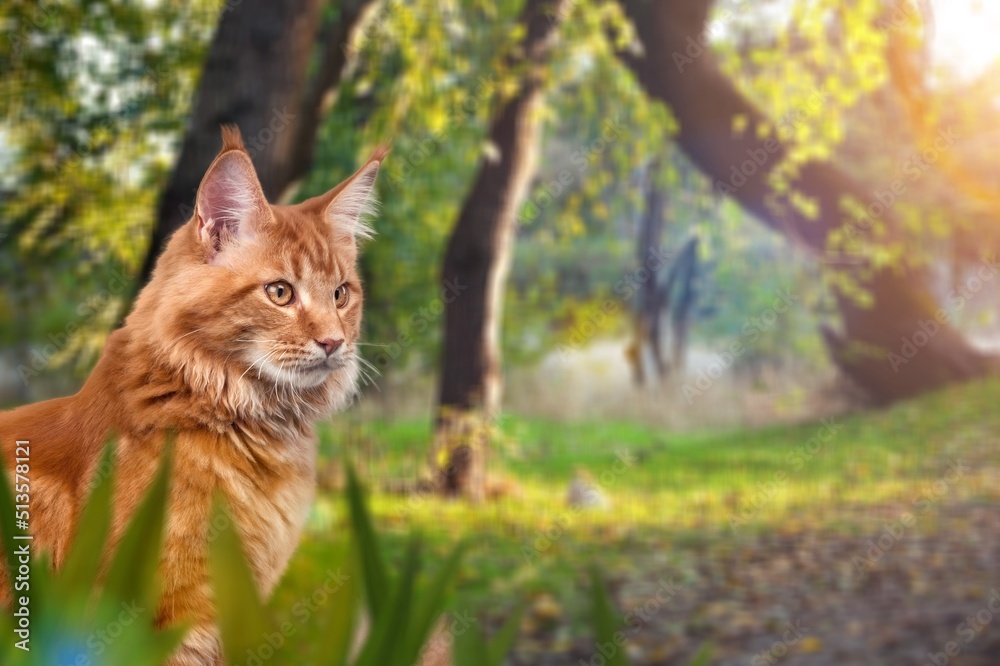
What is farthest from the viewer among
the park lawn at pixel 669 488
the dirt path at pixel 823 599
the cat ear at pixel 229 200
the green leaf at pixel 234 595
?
the park lawn at pixel 669 488

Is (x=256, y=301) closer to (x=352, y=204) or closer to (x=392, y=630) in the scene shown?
(x=352, y=204)

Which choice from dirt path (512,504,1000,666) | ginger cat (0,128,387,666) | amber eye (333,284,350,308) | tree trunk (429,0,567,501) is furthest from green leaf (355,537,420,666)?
tree trunk (429,0,567,501)

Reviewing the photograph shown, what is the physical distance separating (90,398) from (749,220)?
294 cm

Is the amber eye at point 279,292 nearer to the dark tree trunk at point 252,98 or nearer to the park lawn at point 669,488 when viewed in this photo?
the dark tree trunk at point 252,98

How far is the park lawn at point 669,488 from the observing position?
298cm

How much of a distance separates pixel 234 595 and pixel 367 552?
0.07 meters

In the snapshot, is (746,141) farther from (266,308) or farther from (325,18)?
(266,308)

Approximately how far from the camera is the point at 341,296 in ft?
3.18

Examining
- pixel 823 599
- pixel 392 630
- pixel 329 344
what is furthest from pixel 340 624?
pixel 823 599

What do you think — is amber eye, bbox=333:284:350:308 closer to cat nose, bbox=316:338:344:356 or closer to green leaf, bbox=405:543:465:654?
cat nose, bbox=316:338:344:356

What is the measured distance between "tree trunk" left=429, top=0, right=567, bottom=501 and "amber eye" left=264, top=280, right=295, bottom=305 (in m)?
2.16

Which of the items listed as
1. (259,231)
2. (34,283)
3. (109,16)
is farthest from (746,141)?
(259,231)

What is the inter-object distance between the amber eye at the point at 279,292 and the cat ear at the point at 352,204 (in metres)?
0.08

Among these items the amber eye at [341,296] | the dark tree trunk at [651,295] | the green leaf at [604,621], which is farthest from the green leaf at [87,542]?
the dark tree trunk at [651,295]
